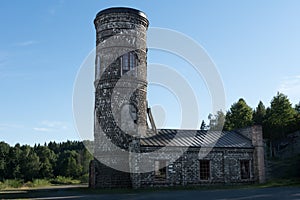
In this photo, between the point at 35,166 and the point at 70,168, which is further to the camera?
the point at 35,166

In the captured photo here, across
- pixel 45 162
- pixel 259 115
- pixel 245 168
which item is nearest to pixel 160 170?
pixel 245 168

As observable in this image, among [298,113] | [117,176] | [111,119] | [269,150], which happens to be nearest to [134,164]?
[117,176]

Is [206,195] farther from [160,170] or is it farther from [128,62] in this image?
[128,62]

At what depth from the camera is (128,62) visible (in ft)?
84.8

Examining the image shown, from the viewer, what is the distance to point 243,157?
26172mm

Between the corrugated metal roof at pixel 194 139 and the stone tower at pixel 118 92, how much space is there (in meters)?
1.28

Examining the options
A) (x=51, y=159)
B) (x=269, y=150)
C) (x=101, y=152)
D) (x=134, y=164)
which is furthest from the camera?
(x=51, y=159)

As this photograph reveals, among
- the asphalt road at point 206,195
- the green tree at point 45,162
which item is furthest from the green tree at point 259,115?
the green tree at point 45,162

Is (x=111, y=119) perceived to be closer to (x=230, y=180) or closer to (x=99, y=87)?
(x=99, y=87)

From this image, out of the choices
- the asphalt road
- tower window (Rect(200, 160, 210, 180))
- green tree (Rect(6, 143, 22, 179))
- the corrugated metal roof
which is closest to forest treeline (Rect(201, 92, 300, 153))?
the corrugated metal roof

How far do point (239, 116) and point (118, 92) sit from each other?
28411 millimetres

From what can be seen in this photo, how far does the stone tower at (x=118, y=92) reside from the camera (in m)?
24.5

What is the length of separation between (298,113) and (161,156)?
1263 inches

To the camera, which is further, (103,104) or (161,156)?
(103,104)
